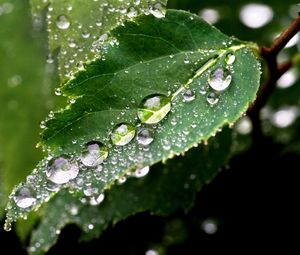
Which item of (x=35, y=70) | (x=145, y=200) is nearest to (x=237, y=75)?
(x=145, y=200)

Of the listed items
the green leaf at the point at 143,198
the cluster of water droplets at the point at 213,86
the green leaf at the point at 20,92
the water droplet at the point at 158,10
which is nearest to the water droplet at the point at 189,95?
the cluster of water droplets at the point at 213,86

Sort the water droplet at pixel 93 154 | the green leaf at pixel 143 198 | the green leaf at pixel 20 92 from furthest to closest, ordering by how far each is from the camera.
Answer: the green leaf at pixel 20 92 < the green leaf at pixel 143 198 < the water droplet at pixel 93 154

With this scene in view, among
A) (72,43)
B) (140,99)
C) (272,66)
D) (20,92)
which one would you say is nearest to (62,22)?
(72,43)

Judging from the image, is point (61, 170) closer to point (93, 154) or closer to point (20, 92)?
point (93, 154)

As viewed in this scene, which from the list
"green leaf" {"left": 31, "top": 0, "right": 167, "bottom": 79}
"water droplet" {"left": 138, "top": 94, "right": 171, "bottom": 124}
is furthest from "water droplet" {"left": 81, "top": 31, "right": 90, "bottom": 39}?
"water droplet" {"left": 138, "top": 94, "right": 171, "bottom": 124}

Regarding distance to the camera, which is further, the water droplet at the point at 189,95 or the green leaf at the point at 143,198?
the green leaf at the point at 143,198

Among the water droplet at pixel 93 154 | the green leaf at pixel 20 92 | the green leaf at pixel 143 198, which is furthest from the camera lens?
the green leaf at pixel 20 92

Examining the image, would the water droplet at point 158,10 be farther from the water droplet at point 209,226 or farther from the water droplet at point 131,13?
the water droplet at point 209,226
